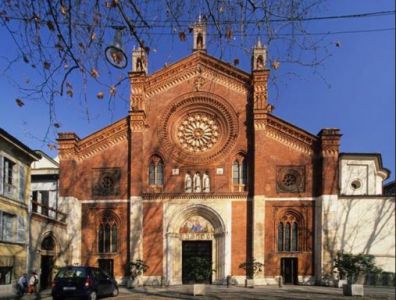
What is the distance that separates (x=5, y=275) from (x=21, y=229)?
2.51 metres

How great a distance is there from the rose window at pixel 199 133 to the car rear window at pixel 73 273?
48.6 feet

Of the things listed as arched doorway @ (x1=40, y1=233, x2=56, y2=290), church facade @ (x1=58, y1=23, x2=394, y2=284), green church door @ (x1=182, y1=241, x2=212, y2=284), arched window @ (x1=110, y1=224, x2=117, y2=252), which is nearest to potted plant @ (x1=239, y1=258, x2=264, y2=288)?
church facade @ (x1=58, y1=23, x2=394, y2=284)

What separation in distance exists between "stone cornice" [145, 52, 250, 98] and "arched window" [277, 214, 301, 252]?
9056 mm

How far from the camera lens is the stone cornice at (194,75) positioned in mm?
34156

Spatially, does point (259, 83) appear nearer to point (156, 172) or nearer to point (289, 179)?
point (289, 179)

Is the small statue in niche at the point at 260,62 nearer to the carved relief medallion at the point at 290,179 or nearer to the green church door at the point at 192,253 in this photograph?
the carved relief medallion at the point at 290,179

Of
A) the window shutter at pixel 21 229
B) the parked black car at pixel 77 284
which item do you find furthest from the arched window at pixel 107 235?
the parked black car at pixel 77 284

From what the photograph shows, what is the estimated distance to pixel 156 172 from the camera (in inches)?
1329

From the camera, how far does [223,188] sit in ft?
108

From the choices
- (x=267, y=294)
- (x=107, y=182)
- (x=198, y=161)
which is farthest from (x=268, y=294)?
(x=107, y=182)

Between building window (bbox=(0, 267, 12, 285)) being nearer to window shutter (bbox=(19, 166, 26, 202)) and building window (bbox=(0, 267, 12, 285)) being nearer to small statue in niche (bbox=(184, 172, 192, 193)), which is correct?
window shutter (bbox=(19, 166, 26, 202))

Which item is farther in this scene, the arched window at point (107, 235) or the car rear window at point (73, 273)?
the arched window at point (107, 235)

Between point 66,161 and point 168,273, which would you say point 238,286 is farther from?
point 66,161

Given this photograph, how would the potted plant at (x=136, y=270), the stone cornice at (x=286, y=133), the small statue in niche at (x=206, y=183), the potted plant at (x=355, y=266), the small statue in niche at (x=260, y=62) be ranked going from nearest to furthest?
1. the potted plant at (x=355, y=266)
2. the potted plant at (x=136, y=270)
3. the stone cornice at (x=286, y=133)
4. the small statue in niche at (x=206, y=183)
5. the small statue in niche at (x=260, y=62)
